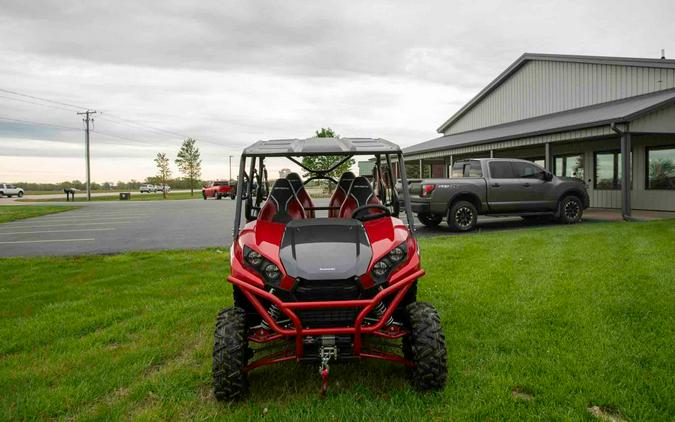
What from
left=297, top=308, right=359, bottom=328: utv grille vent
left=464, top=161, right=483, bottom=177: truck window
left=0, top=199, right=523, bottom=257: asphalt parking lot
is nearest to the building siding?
left=0, top=199, right=523, bottom=257: asphalt parking lot

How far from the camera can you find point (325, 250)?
3.25m

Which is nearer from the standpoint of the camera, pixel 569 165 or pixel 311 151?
pixel 311 151

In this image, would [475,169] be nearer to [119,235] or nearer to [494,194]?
[494,194]

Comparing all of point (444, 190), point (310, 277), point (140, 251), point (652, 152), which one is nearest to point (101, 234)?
point (140, 251)

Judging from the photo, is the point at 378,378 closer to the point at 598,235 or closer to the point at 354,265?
the point at 354,265

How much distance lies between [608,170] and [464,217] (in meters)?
9.43

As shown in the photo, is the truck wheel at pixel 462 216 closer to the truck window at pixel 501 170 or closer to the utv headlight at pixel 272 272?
the truck window at pixel 501 170

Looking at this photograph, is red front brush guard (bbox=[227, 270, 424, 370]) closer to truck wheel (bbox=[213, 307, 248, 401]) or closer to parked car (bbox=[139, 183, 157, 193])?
truck wheel (bbox=[213, 307, 248, 401])

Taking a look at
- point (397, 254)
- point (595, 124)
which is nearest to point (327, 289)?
point (397, 254)

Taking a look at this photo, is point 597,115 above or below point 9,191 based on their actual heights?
above

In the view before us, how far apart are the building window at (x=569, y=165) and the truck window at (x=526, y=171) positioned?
7431mm

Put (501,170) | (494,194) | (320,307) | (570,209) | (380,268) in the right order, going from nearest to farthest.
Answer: (320,307)
(380,268)
(494,194)
(501,170)
(570,209)


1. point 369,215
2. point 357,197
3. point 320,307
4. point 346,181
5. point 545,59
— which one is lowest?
point 320,307

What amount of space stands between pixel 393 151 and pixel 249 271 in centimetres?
143
